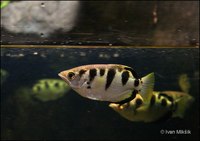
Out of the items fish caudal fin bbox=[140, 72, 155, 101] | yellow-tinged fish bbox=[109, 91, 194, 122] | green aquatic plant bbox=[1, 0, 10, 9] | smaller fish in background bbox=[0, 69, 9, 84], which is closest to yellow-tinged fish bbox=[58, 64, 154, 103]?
fish caudal fin bbox=[140, 72, 155, 101]

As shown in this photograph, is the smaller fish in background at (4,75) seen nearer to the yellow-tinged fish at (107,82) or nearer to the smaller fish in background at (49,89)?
the smaller fish in background at (49,89)

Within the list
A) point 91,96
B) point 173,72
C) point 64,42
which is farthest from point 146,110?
point 173,72

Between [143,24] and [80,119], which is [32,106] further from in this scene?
[143,24]

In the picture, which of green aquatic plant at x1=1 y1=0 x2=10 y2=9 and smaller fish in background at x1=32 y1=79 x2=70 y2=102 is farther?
smaller fish in background at x1=32 y1=79 x2=70 y2=102

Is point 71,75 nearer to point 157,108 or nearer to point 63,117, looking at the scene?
point 157,108

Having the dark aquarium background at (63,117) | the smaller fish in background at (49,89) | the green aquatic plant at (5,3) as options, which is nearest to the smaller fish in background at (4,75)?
the dark aquarium background at (63,117)

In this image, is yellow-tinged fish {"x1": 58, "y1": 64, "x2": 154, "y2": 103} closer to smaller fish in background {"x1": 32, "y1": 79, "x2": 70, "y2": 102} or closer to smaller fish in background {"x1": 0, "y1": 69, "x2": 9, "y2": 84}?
smaller fish in background {"x1": 32, "y1": 79, "x2": 70, "y2": 102}

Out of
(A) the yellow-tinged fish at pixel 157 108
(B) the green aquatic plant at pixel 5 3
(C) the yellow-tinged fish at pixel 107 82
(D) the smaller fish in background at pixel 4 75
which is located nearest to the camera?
(C) the yellow-tinged fish at pixel 107 82
